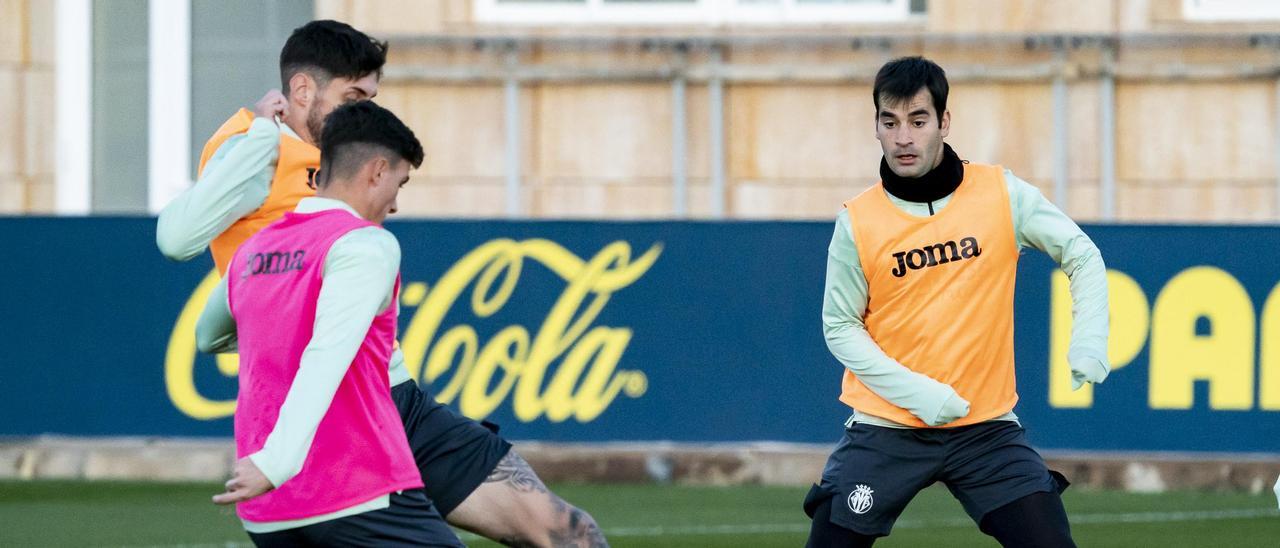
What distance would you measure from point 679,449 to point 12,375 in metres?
3.92

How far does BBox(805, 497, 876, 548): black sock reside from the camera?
5.78 metres

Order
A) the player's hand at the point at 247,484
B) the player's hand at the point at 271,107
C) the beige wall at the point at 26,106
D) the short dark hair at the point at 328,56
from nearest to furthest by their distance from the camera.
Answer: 1. the player's hand at the point at 247,484
2. the player's hand at the point at 271,107
3. the short dark hair at the point at 328,56
4. the beige wall at the point at 26,106

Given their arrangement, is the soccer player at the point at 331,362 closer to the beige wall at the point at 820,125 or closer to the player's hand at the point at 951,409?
the player's hand at the point at 951,409

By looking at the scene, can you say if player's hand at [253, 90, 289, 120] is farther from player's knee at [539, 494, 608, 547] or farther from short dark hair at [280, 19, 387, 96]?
player's knee at [539, 494, 608, 547]

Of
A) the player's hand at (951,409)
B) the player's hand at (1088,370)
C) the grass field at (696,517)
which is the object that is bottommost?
the grass field at (696,517)

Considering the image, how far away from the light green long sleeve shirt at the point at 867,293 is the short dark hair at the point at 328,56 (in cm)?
140

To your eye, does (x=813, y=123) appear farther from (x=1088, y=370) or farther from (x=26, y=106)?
(x=1088, y=370)

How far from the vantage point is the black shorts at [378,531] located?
4.48 m

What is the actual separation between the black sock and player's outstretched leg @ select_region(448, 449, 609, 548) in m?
0.62

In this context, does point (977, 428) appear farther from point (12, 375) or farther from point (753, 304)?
point (12, 375)

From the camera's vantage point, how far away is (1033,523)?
18.4 ft

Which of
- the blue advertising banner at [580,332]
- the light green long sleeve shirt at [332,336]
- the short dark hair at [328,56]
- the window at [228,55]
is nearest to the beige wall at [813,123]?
the window at [228,55]

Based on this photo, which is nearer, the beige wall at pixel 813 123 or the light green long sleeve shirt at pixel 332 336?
the light green long sleeve shirt at pixel 332 336

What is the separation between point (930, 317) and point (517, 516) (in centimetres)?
127
